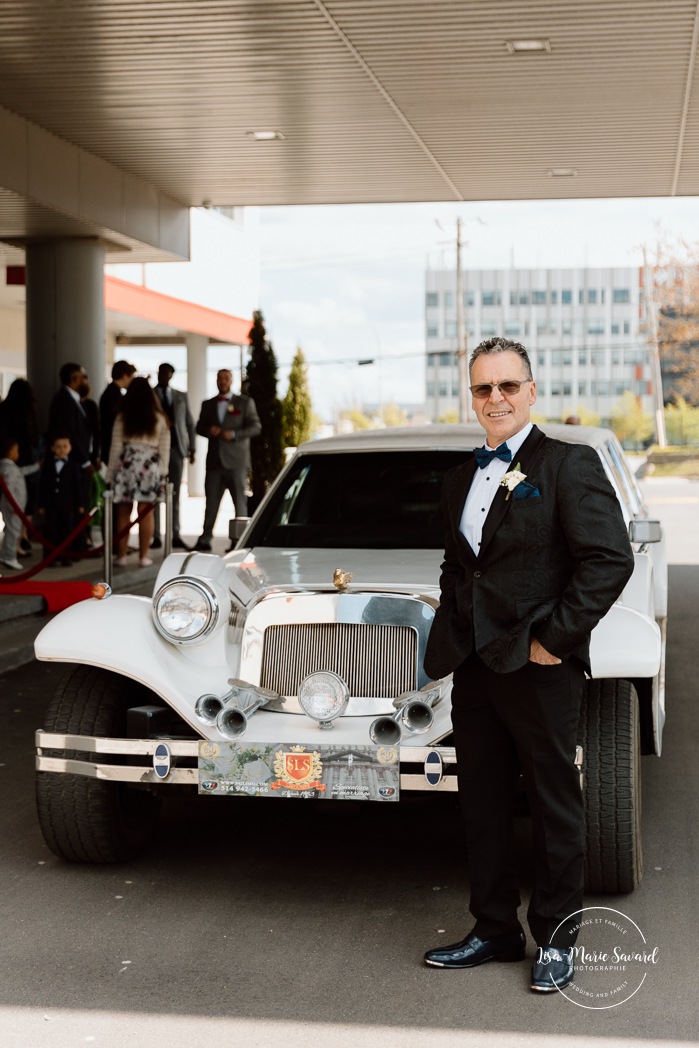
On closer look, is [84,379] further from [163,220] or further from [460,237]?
[460,237]

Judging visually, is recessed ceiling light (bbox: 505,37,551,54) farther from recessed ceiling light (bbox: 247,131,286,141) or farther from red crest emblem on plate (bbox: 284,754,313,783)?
red crest emblem on plate (bbox: 284,754,313,783)

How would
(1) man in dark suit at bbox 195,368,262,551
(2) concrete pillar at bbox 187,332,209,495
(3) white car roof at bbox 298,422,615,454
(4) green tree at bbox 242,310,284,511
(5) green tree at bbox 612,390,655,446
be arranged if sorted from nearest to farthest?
(3) white car roof at bbox 298,422,615,454 → (1) man in dark suit at bbox 195,368,262,551 → (4) green tree at bbox 242,310,284,511 → (2) concrete pillar at bbox 187,332,209,495 → (5) green tree at bbox 612,390,655,446

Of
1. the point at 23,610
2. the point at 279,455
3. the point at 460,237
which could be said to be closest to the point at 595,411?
the point at 460,237

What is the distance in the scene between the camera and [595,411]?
14575 cm

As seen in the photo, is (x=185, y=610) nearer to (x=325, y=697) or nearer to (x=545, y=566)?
(x=325, y=697)

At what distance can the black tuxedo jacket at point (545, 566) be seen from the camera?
400 cm

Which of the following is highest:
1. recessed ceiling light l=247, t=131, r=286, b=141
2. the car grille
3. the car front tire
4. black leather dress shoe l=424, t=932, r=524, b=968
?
recessed ceiling light l=247, t=131, r=286, b=141

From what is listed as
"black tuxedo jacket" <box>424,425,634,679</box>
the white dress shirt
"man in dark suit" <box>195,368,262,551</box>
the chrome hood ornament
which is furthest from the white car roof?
"man in dark suit" <box>195,368,262,551</box>

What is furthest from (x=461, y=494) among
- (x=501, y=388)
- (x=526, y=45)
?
(x=526, y=45)

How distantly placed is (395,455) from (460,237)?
215 ft

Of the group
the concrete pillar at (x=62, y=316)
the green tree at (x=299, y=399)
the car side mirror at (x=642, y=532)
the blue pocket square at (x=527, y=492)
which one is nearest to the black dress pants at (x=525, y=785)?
the blue pocket square at (x=527, y=492)

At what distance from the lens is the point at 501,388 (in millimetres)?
4219

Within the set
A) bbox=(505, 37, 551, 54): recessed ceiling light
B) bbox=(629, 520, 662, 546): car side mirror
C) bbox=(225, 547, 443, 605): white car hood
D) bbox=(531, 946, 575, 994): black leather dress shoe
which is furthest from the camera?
→ bbox=(505, 37, 551, 54): recessed ceiling light

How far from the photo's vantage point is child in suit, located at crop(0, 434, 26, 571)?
44.6 ft
